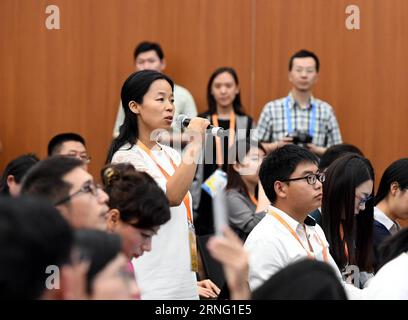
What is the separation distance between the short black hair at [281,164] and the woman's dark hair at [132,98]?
53 cm

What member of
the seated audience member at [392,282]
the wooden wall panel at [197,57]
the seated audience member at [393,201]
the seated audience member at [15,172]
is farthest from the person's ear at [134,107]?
the wooden wall panel at [197,57]

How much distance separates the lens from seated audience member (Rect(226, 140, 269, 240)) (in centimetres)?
477

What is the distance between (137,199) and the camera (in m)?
2.68

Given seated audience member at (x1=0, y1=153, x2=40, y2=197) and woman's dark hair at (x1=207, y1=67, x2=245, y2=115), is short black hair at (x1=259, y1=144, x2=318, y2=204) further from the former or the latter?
woman's dark hair at (x1=207, y1=67, x2=245, y2=115)

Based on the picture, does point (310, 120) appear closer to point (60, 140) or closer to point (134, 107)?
point (60, 140)

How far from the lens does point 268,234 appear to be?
125 inches

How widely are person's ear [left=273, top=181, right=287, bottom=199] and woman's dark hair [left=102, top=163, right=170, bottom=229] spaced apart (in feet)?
2.60

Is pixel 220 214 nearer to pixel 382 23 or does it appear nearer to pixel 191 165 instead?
pixel 191 165

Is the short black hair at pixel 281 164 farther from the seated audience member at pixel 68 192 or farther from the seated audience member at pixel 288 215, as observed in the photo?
the seated audience member at pixel 68 192

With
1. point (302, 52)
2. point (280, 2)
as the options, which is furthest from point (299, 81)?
point (280, 2)

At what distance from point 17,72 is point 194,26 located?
136 centimetres

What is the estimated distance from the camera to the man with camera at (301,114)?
580cm

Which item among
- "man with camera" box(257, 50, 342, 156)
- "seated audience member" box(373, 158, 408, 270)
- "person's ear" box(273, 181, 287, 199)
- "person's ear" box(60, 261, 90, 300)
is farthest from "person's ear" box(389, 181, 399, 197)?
"person's ear" box(60, 261, 90, 300)

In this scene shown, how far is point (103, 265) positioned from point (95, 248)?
0.04 m
